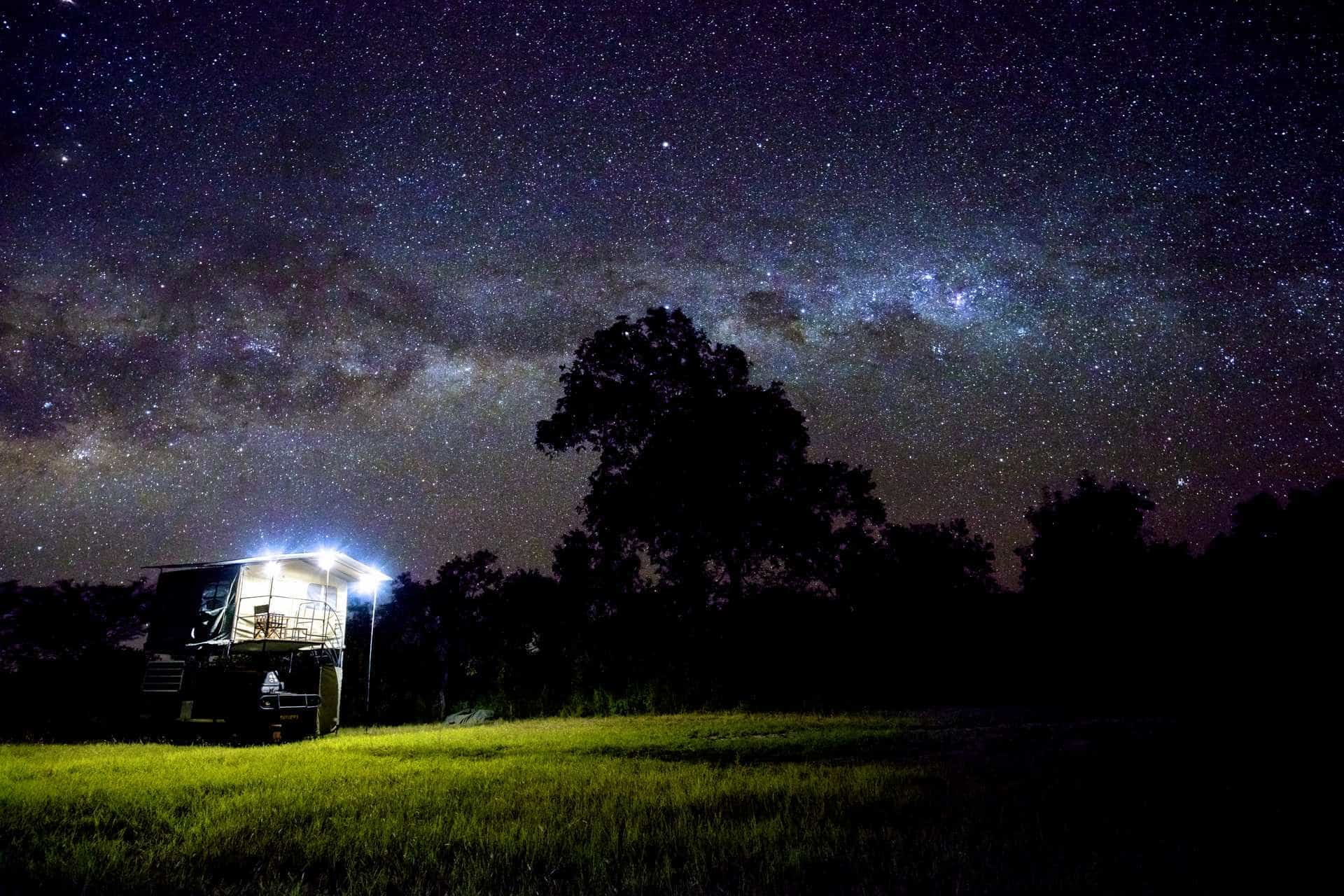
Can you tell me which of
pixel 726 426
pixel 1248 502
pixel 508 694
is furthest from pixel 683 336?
pixel 1248 502

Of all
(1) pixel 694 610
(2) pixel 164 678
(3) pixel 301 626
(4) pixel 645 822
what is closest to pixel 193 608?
(2) pixel 164 678

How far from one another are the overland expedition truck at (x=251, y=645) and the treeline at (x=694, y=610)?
2.43 m

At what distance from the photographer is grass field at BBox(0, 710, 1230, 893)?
345 centimetres

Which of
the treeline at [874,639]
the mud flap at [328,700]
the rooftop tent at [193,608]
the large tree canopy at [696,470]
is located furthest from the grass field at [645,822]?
the large tree canopy at [696,470]

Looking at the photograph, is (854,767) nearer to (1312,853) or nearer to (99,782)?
(1312,853)

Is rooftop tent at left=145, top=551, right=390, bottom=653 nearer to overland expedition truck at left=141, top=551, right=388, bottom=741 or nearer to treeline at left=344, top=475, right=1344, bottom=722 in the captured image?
overland expedition truck at left=141, top=551, right=388, bottom=741

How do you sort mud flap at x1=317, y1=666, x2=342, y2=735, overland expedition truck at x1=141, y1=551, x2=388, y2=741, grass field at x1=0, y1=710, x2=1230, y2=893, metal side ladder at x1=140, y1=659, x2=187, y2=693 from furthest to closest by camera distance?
mud flap at x1=317, y1=666, x2=342, y2=735 → metal side ladder at x1=140, y1=659, x2=187, y2=693 → overland expedition truck at x1=141, y1=551, x2=388, y2=741 → grass field at x1=0, y1=710, x2=1230, y2=893

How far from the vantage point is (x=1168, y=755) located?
6305mm

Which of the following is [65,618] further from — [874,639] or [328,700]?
[874,639]

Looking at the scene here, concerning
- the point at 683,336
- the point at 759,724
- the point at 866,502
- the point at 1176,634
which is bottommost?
the point at 759,724

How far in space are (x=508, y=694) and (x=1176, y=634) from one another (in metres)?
20.6

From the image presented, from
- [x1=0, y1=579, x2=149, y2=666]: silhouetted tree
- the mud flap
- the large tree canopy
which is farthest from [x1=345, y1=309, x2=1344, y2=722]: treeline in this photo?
[x1=0, y1=579, x2=149, y2=666]: silhouetted tree

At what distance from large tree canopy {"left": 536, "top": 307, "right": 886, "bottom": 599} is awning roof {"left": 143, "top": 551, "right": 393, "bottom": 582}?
862 cm

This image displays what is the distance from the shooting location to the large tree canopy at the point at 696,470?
2762 cm
